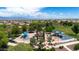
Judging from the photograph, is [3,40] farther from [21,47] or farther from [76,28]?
[76,28]

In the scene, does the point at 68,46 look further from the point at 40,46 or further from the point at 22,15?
the point at 22,15

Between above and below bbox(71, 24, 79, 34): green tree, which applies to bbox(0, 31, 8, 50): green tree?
below

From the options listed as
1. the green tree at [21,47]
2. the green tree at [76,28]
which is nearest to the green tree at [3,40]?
the green tree at [21,47]

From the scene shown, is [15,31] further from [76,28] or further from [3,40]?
[76,28]

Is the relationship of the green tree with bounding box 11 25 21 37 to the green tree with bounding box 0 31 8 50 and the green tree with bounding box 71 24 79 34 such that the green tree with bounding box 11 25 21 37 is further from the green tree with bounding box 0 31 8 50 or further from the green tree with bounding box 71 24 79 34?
the green tree with bounding box 71 24 79 34

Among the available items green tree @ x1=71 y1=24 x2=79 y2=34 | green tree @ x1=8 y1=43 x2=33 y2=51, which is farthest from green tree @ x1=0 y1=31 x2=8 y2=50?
green tree @ x1=71 y1=24 x2=79 y2=34

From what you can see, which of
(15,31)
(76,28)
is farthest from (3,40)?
(76,28)

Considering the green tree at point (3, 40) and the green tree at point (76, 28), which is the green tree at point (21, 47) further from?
the green tree at point (76, 28)

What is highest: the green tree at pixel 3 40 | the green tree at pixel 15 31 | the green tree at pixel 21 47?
the green tree at pixel 15 31

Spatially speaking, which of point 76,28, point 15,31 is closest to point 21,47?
point 15,31

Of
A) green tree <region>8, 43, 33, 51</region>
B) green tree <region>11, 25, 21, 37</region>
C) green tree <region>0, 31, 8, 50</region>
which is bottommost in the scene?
green tree <region>8, 43, 33, 51</region>

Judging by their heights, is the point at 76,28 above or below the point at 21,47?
above
